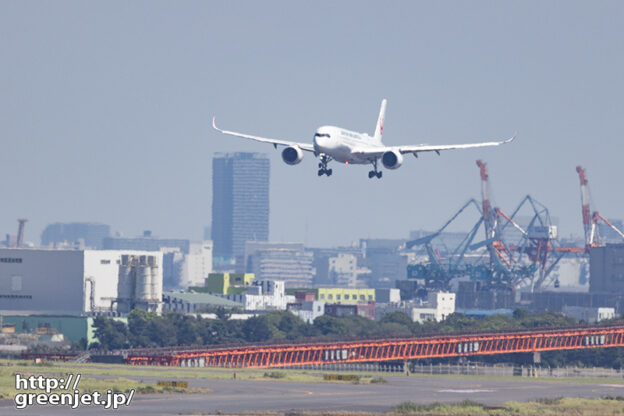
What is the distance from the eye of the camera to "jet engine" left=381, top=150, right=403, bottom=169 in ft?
491

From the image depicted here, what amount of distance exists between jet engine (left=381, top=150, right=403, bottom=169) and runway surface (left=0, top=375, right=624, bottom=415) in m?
21.8

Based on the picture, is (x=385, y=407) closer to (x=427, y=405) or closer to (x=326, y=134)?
(x=427, y=405)

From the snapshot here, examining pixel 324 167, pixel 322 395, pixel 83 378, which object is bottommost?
pixel 322 395

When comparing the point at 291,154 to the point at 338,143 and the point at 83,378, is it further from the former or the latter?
the point at 83,378

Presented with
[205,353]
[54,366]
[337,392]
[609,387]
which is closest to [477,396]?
[337,392]

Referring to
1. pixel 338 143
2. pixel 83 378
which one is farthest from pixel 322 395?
pixel 338 143

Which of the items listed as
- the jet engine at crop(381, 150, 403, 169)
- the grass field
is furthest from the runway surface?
the jet engine at crop(381, 150, 403, 169)

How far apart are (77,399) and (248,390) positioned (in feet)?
67.5

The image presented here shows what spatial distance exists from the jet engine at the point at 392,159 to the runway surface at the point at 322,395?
859 inches

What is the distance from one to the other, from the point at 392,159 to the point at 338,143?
6310 mm

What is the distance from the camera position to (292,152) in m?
149

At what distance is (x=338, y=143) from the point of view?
148 m

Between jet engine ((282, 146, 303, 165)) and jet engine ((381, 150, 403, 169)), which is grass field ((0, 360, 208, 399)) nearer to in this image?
jet engine ((282, 146, 303, 165))

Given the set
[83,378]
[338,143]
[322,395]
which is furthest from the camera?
[338,143]
